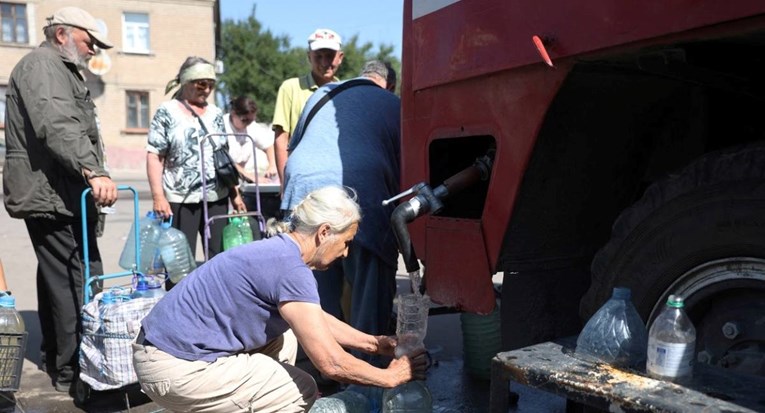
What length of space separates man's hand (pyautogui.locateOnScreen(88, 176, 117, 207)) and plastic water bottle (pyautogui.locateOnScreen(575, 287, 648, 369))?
2564 mm

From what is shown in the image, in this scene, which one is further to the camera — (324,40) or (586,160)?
(324,40)

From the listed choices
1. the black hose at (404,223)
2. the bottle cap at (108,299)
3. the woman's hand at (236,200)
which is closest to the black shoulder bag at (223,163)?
the woman's hand at (236,200)

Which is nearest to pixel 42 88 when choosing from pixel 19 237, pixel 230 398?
pixel 230 398

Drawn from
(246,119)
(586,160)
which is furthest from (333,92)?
(246,119)

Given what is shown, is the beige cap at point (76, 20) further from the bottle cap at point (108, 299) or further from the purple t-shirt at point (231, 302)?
the purple t-shirt at point (231, 302)

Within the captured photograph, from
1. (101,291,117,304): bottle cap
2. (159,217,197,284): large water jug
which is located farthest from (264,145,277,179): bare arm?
(101,291,117,304): bottle cap

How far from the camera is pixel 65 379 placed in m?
3.88

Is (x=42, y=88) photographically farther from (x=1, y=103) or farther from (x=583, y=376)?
(x=1, y=103)

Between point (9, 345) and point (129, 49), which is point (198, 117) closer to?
point (9, 345)

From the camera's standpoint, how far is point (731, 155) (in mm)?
1910

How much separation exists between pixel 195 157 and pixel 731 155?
141 inches

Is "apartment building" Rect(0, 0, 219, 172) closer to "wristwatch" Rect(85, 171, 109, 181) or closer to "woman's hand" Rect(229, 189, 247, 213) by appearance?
"woman's hand" Rect(229, 189, 247, 213)

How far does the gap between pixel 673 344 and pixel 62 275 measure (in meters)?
3.32

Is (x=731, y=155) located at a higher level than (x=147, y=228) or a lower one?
higher
